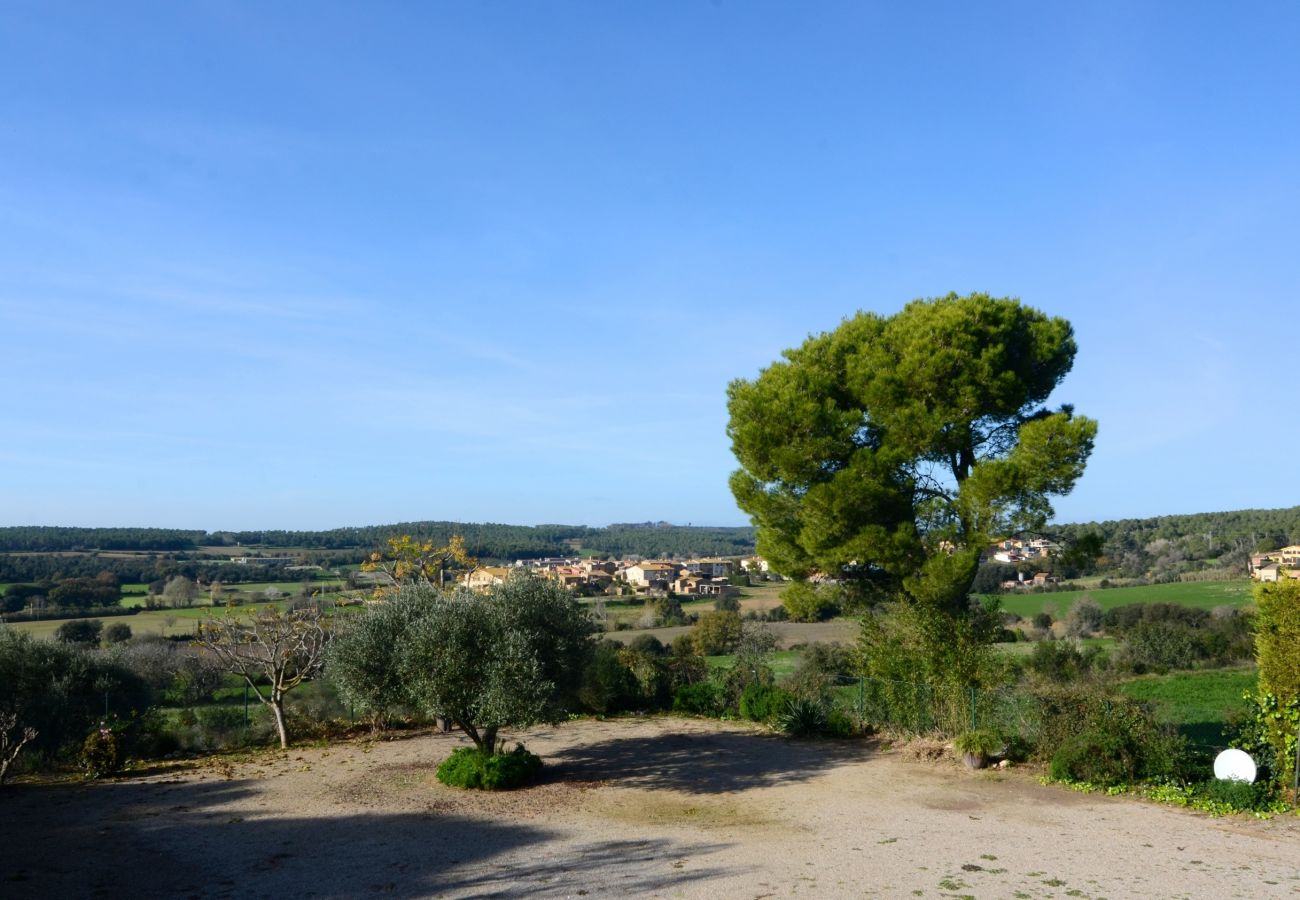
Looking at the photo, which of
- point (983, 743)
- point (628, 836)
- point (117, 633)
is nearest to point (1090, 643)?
point (983, 743)

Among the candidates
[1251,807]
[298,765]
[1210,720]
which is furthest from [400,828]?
[1210,720]

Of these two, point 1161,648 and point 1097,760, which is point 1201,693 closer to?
point 1161,648

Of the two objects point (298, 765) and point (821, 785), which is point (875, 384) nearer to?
point (821, 785)

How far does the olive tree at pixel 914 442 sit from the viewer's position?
1625 centimetres

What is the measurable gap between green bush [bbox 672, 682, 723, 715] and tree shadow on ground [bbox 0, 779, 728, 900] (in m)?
9.97

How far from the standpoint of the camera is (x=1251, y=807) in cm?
1155

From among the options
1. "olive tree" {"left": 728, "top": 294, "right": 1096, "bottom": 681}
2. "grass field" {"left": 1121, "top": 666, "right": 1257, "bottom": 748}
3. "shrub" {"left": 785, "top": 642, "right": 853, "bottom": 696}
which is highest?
"olive tree" {"left": 728, "top": 294, "right": 1096, "bottom": 681}

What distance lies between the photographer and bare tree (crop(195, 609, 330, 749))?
17.2 metres

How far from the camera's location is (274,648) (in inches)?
675

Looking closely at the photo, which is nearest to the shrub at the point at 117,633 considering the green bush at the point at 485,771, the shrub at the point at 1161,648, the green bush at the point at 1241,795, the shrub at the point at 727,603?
the green bush at the point at 485,771

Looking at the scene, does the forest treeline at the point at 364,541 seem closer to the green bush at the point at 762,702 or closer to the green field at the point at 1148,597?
the green bush at the point at 762,702

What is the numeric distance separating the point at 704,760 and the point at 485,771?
168 inches

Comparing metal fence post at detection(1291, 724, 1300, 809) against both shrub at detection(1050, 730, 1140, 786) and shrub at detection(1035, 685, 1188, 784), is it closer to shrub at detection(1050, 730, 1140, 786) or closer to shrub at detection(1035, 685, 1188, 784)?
shrub at detection(1035, 685, 1188, 784)

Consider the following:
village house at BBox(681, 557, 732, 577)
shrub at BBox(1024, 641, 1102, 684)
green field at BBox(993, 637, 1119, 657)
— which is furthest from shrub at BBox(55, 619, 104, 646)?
village house at BBox(681, 557, 732, 577)
